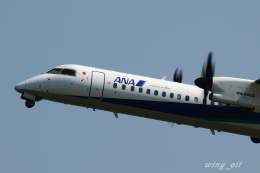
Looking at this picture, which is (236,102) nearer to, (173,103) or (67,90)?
(173,103)

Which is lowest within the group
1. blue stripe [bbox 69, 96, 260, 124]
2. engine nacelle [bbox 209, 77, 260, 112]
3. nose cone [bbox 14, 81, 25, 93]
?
blue stripe [bbox 69, 96, 260, 124]

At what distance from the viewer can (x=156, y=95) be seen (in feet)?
188

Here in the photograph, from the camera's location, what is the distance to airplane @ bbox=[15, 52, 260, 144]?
5653cm

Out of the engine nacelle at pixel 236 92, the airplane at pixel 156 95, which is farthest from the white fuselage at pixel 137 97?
the engine nacelle at pixel 236 92

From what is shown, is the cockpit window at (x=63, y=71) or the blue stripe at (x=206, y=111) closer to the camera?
the cockpit window at (x=63, y=71)

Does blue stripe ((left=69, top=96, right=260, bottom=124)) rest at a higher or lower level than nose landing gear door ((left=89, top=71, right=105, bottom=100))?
lower

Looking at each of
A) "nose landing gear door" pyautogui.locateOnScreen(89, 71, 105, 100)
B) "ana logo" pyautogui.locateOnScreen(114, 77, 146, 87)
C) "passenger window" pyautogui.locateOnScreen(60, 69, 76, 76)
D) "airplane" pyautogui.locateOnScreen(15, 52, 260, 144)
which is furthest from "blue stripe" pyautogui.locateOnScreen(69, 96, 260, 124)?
"passenger window" pyautogui.locateOnScreen(60, 69, 76, 76)

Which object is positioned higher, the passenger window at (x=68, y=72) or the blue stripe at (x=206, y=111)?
the passenger window at (x=68, y=72)

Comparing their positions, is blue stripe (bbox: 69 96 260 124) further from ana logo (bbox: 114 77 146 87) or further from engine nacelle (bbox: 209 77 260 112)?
engine nacelle (bbox: 209 77 260 112)

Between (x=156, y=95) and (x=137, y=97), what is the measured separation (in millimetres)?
1205

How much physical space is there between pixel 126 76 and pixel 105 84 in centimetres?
148

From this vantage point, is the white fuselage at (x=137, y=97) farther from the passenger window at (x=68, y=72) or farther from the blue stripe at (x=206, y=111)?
the passenger window at (x=68, y=72)

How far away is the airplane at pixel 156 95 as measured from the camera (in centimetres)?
5653

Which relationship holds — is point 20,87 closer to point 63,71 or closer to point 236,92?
point 63,71
